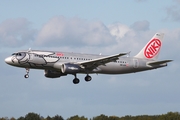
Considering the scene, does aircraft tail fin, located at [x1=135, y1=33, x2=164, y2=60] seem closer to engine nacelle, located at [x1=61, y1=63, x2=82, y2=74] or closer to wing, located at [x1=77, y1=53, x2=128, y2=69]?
wing, located at [x1=77, y1=53, x2=128, y2=69]

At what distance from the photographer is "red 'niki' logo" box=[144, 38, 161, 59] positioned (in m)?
108

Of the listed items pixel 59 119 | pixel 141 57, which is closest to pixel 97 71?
pixel 141 57

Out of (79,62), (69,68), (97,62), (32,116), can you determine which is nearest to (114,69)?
(97,62)

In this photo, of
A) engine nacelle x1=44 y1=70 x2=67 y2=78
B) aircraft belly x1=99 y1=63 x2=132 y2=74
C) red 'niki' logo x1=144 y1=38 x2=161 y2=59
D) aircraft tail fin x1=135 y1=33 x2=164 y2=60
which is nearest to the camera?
aircraft belly x1=99 y1=63 x2=132 y2=74

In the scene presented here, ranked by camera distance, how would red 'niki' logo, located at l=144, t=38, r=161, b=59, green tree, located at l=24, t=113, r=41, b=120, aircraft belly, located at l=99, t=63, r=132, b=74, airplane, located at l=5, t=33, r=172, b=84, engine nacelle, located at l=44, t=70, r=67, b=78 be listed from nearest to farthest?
airplane, located at l=5, t=33, r=172, b=84 → aircraft belly, located at l=99, t=63, r=132, b=74 → engine nacelle, located at l=44, t=70, r=67, b=78 → red 'niki' logo, located at l=144, t=38, r=161, b=59 → green tree, located at l=24, t=113, r=41, b=120

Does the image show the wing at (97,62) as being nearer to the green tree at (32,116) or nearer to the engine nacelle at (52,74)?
the engine nacelle at (52,74)

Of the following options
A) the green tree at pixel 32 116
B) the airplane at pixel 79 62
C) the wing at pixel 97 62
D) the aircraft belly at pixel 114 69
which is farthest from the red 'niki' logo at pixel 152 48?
the green tree at pixel 32 116

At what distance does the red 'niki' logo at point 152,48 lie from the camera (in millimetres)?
108375

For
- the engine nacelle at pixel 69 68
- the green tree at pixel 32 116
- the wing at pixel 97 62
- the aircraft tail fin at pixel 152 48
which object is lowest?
the engine nacelle at pixel 69 68

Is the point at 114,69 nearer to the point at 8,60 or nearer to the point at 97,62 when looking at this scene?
the point at 97,62

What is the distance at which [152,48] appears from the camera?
362ft

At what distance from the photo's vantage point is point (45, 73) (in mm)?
105688

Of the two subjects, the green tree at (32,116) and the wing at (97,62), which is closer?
the wing at (97,62)

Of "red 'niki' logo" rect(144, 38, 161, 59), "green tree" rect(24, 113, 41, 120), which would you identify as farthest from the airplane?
"green tree" rect(24, 113, 41, 120)
